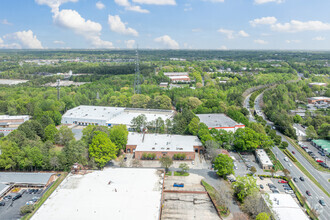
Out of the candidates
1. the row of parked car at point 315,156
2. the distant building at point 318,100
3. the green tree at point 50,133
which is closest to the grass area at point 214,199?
the row of parked car at point 315,156

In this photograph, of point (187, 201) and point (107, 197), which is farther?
point (187, 201)

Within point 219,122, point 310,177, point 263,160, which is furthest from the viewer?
point 219,122

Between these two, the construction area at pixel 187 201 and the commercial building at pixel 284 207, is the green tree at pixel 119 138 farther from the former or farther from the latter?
the commercial building at pixel 284 207

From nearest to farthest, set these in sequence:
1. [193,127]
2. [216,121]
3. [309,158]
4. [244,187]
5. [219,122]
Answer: [244,187]
[309,158]
[193,127]
[219,122]
[216,121]

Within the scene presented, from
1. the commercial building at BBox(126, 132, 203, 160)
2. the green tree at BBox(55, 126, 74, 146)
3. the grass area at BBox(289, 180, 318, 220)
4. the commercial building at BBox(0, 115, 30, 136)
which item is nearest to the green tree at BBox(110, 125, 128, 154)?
the commercial building at BBox(126, 132, 203, 160)

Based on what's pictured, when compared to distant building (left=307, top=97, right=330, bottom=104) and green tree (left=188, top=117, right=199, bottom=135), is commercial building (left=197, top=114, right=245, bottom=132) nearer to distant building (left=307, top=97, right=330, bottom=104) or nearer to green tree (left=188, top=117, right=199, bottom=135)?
green tree (left=188, top=117, right=199, bottom=135)

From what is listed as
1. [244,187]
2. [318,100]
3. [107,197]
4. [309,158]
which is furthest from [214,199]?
[318,100]

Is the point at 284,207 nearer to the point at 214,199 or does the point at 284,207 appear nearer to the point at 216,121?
the point at 214,199

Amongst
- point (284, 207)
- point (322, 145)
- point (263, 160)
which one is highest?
point (322, 145)
